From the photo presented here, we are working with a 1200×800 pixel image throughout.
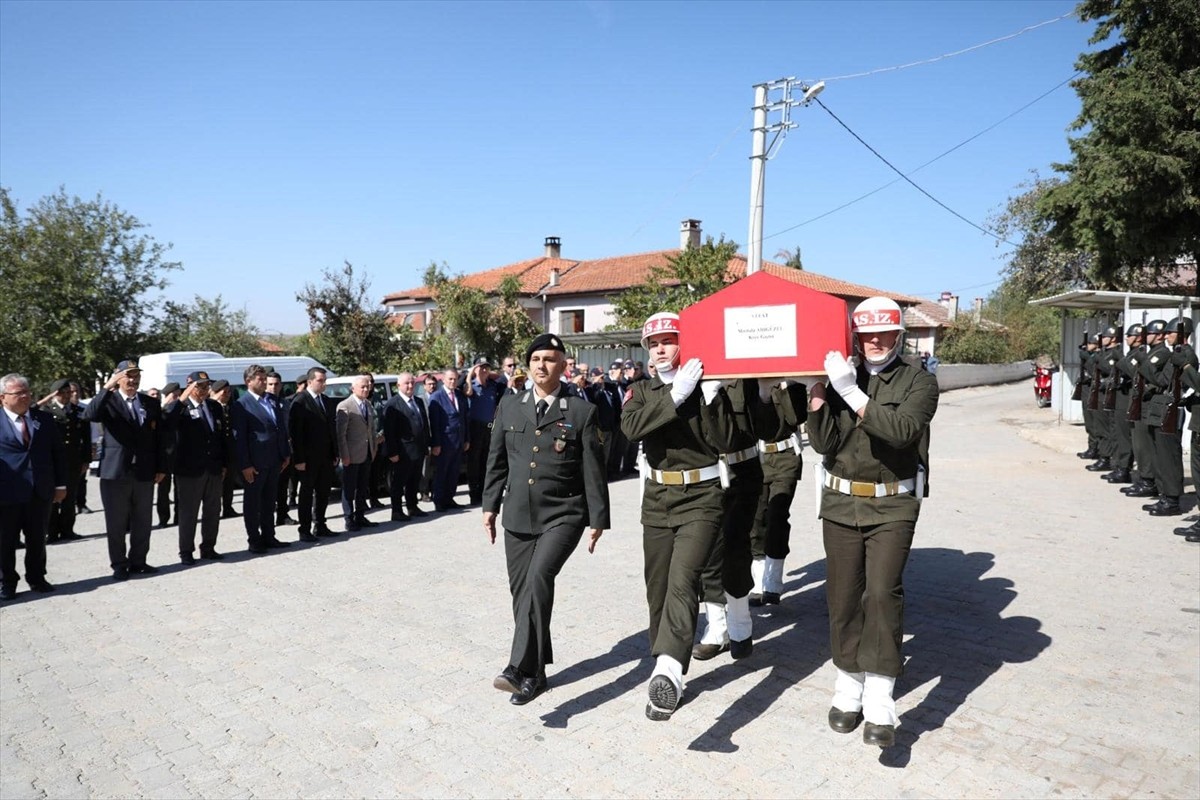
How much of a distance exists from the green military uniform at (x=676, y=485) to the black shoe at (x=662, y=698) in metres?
0.23

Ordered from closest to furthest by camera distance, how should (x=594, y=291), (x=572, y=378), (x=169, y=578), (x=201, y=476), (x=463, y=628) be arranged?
(x=463, y=628)
(x=169, y=578)
(x=201, y=476)
(x=572, y=378)
(x=594, y=291)

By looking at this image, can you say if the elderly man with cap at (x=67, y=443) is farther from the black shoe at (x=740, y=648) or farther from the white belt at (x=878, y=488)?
the white belt at (x=878, y=488)

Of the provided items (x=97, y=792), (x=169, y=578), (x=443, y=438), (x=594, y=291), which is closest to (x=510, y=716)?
(x=97, y=792)

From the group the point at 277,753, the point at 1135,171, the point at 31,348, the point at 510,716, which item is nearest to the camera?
the point at 277,753

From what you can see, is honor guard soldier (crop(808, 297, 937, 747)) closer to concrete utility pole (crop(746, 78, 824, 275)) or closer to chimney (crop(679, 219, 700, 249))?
concrete utility pole (crop(746, 78, 824, 275))

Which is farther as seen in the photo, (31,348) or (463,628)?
(31,348)

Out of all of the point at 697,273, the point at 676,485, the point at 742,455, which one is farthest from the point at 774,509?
the point at 697,273

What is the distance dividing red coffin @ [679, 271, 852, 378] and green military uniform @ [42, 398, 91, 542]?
899cm

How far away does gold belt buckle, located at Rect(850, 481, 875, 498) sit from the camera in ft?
14.2

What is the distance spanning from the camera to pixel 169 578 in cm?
800

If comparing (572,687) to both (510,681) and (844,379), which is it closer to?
(510,681)

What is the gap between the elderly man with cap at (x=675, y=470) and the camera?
4.51m

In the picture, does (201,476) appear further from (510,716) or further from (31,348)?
(31,348)

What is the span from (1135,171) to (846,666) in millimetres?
16218
